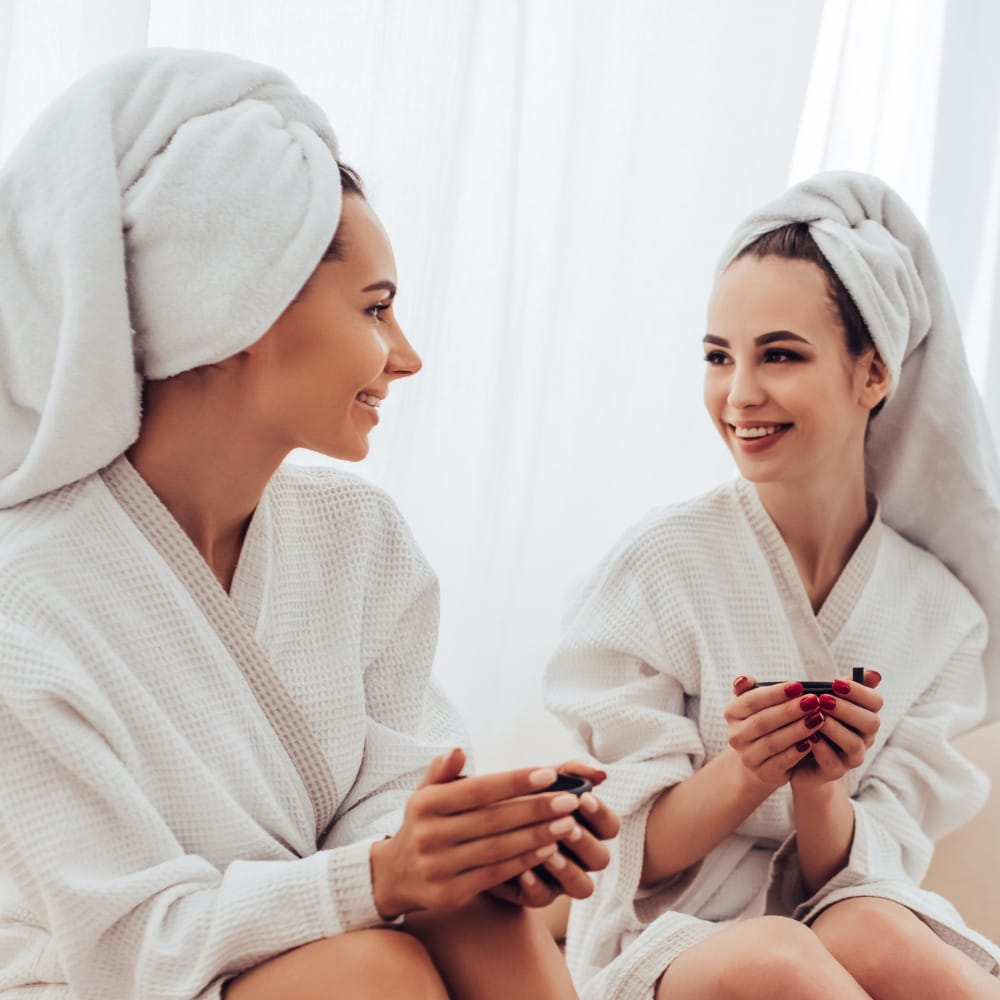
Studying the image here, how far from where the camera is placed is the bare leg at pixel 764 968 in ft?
4.56

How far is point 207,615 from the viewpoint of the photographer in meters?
1.42

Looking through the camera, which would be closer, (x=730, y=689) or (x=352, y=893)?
(x=352, y=893)

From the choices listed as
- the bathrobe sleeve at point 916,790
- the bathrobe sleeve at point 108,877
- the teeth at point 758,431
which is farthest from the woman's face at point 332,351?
the bathrobe sleeve at point 916,790

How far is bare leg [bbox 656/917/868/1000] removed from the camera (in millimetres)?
1389

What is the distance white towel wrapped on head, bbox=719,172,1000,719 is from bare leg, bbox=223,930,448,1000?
37.2 inches

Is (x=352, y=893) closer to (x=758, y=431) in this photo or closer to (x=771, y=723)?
(x=771, y=723)

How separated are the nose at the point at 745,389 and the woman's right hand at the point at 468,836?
0.70 metres

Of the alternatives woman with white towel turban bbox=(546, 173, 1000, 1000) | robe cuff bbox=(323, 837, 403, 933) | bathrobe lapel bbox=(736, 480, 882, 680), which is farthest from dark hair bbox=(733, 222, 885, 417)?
robe cuff bbox=(323, 837, 403, 933)

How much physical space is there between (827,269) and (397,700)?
77 cm

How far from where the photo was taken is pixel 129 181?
132cm

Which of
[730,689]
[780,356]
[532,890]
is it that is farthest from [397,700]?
[780,356]

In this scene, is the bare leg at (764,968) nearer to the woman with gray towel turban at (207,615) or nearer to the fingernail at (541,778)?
the woman with gray towel turban at (207,615)

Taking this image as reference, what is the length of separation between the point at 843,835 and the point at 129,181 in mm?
1082

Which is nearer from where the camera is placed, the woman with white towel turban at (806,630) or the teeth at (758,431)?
the woman with white towel turban at (806,630)
